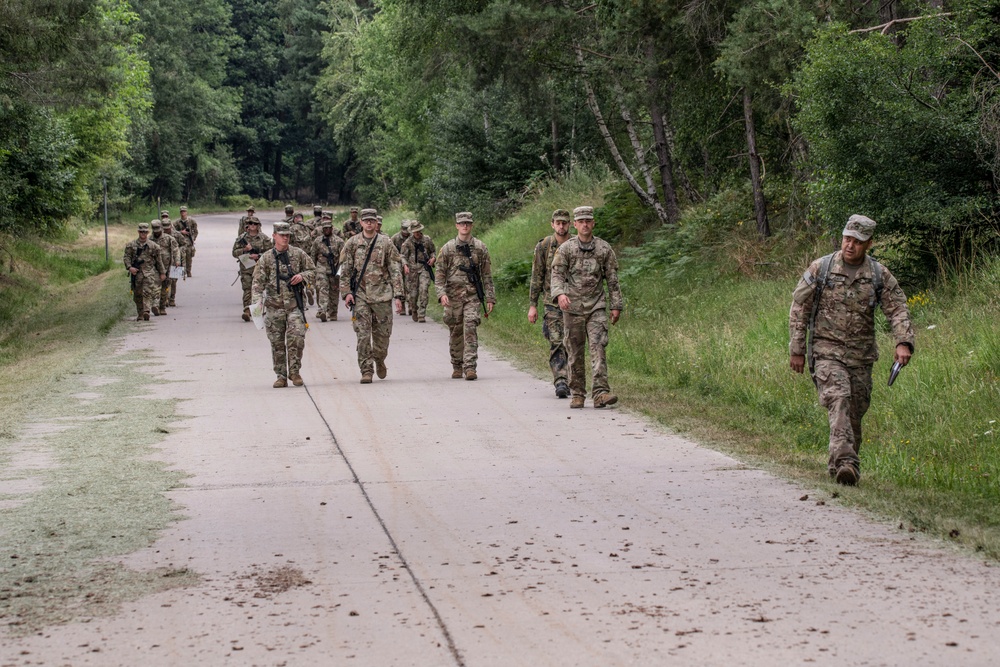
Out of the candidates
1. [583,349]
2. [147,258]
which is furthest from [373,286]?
[147,258]

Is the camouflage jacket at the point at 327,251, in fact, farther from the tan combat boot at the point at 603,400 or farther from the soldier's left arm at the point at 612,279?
the tan combat boot at the point at 603,400

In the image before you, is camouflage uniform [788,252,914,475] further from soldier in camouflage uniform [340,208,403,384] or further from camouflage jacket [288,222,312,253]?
camouflage jacket [288,222,312,253]

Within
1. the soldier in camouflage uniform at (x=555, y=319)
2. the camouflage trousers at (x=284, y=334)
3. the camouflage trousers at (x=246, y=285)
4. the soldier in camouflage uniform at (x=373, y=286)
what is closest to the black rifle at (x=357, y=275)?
the soldier in camouflage uniform at (x=373, y=286)

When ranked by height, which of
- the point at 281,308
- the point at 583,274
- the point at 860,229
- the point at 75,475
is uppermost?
the point at 860,229

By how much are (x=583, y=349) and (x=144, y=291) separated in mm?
14739

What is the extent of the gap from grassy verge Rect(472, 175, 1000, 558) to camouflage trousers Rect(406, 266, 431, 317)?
2029 millimetres

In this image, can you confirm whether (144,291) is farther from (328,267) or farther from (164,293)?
(328,267)

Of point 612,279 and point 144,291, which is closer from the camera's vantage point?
point 612,279

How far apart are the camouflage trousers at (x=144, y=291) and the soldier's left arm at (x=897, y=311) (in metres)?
19.3

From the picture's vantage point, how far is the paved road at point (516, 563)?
596cm

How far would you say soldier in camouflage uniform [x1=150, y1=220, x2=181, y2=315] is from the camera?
2662 centimetres

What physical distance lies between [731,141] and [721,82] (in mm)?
1782

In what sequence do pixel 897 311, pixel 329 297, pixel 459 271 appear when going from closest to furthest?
pixel 897 311 < pixel 459 271 < pixel 329 297

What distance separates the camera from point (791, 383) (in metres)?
13.7
